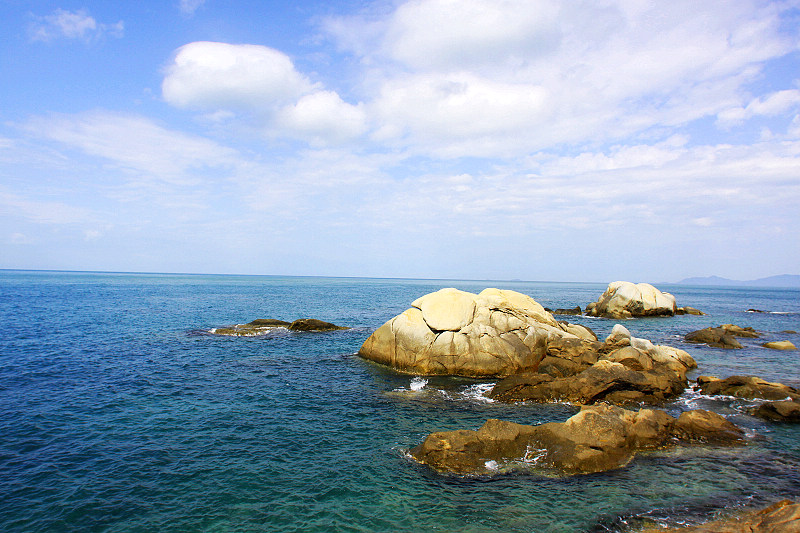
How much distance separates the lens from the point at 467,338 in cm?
2558

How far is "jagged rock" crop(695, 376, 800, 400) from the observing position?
795 inches

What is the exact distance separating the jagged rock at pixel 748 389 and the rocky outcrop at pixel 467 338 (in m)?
6.71

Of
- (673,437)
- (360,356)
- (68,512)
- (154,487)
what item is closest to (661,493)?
(673,437)

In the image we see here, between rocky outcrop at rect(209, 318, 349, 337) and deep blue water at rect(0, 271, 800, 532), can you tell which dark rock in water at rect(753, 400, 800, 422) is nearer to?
deep blue water at rect(0, 271, 800, 532)

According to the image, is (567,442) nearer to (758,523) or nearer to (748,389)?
(758,523)

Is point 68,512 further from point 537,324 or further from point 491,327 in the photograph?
point 537,324

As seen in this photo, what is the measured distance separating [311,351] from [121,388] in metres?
12.9

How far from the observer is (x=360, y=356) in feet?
97.3

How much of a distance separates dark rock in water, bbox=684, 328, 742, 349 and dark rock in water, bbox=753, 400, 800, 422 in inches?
770

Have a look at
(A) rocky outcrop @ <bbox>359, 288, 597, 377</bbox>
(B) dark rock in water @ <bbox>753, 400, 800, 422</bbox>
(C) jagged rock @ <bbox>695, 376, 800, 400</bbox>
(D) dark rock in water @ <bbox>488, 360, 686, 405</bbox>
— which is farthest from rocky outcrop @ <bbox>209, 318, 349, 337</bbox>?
(B) dark rock in water @ <bbox>753, 400, 800, 422</bbox>

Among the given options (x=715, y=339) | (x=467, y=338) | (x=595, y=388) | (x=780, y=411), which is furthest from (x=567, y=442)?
(x=715, y=339)

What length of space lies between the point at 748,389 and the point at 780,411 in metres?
3.18

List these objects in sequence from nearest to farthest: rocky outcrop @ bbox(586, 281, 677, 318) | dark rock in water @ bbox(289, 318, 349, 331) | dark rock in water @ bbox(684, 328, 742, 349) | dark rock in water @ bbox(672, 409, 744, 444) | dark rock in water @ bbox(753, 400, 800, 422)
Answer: dark rock in water @ bbox(672, 409, 744, 444) < dark rock in water @ bbox(753, 400, 800, 422) < dark rock in water @ bbox(684, 328, 742, 349) < dark rock in water @ bbox(289, 318, 349, 331) < rocky outcrop @ bbox(586, 281, 677, 318)

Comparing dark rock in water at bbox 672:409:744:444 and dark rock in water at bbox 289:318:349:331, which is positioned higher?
dark rock in water at bbox 289:318:349:331
